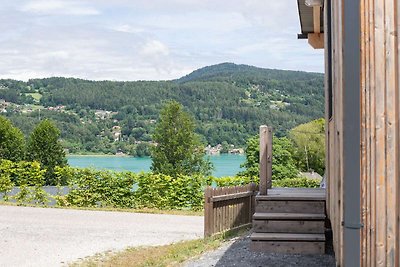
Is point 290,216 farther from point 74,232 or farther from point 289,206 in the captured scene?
point 74,232

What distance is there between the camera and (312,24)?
36.8 ft

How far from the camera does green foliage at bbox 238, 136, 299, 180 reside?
25497mm

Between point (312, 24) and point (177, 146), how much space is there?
1697 cm

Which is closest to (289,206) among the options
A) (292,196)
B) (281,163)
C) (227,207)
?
(292,196)

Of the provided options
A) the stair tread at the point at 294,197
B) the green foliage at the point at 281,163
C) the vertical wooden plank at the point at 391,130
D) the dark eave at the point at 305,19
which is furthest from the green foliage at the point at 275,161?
the vertical wooden plank at the point at 391,130

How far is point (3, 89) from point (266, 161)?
8308cm

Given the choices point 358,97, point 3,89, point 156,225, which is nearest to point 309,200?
point 358,97

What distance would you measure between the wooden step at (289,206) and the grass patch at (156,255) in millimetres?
1174

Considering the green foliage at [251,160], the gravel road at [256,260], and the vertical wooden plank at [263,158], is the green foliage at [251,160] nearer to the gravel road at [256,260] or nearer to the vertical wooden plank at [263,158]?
the vertical wooden plank at [263,158]

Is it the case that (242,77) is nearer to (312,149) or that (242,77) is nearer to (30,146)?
(312,149)

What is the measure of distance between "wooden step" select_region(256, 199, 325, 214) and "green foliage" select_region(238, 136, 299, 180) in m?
16.3

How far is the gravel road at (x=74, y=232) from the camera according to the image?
10.1 metres

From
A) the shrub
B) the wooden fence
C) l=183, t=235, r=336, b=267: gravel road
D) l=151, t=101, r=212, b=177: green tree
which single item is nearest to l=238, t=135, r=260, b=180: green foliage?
l=151, t=101, r=212, b=177: green tree

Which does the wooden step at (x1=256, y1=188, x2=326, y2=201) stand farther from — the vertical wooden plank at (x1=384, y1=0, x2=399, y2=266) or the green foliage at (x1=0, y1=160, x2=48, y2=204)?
the green foliage at (x1=0, y1=160, x2=48, y2=204)
